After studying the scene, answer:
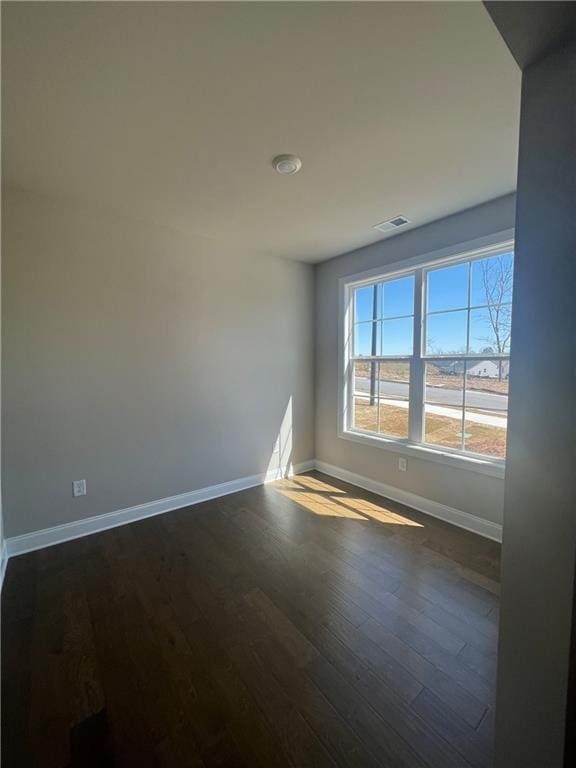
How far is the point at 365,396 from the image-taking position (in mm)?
3404

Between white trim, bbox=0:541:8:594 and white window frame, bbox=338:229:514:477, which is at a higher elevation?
white window frame, bbox=338:229:514:477

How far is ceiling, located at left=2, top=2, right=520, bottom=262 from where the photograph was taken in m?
1.09

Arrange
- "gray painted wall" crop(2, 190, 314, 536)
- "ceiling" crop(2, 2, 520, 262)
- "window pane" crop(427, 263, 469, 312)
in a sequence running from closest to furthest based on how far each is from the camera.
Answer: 1. "ceiling" crop(2, 2, 520, 262)
2. "gray painted wall" crop(2, 190, 314, 536)
3. "window pane" crop(427, 263, 469, 312)

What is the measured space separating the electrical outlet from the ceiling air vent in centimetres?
322

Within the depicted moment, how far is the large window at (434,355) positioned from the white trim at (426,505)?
467mm

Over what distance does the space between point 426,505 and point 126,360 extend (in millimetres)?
2892

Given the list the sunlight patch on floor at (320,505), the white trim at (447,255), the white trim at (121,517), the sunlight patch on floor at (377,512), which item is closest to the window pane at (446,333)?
the white trim at (447,255)

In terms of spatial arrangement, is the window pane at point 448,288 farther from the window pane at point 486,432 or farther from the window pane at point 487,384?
the window pane at point 486,432

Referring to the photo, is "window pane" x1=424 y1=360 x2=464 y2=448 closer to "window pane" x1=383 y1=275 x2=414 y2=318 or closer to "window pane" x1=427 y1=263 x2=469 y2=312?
"window pane" x1=427 y1=263 x2=469 y2=312

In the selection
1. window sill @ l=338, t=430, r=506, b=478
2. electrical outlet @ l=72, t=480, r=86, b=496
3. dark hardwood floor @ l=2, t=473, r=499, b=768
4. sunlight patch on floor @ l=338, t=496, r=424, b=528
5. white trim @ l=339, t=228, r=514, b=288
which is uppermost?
white trim @ l=339, t=228, r=514, b=288

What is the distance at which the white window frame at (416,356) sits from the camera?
2.42 m

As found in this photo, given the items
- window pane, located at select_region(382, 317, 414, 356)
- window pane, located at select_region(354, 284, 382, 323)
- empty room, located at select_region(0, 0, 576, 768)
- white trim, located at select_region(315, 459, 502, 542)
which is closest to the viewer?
empty room, located at select_region(0, 0, 576, 768)

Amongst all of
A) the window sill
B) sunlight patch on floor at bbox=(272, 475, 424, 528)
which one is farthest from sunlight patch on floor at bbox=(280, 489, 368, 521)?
the window sill

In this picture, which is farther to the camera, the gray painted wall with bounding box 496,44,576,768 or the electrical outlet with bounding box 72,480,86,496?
the electrical outlet with bounding box 72,480,86,496
